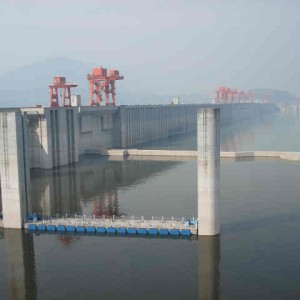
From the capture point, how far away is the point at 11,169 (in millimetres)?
41062

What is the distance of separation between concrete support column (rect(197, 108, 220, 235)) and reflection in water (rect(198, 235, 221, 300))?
50.3 inches

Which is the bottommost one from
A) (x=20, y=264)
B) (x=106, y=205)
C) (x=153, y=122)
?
(x=20, y=264)

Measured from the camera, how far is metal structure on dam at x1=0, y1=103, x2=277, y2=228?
41.1 metres

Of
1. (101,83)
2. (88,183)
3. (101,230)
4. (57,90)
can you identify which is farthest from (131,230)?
(101,83)

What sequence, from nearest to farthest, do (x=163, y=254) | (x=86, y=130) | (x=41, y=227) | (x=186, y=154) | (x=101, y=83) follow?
(x=163, y=254) < (x=41, y=227) < (x=186, y=154) < (x=86, y=130) < (x=101, y=83)

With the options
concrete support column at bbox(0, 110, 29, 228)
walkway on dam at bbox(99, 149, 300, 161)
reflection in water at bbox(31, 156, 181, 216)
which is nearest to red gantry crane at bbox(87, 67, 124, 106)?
walkway on dam at bbox(99, 149, 300, 161)

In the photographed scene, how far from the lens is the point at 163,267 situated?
31828mm

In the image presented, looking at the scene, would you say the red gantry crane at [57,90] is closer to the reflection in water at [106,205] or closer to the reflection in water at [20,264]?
the reflection in water at [106,205]

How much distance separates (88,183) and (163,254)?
3404 centimetres

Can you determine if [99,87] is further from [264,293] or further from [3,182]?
[264,293]

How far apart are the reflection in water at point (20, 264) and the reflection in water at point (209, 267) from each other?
11588 millimetres

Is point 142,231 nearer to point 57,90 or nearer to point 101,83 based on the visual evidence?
point 57,90

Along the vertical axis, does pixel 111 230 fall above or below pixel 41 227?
below

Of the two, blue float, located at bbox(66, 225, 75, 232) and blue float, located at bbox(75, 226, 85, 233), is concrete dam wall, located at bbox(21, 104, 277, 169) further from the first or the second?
blue float, located at bbox(75, 226, 85, 233)
